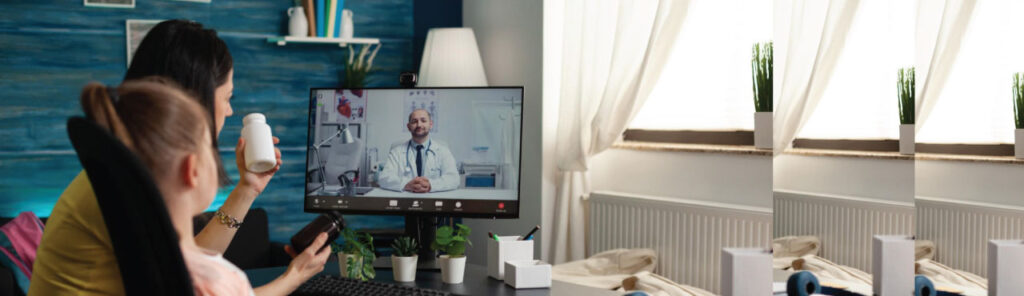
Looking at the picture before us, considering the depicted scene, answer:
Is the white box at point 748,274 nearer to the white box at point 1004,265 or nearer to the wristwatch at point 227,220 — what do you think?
the white box at point 1004,265

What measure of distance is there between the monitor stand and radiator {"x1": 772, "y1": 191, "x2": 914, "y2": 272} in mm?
1025

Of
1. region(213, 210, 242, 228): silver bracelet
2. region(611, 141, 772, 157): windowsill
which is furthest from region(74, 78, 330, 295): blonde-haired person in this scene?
region(611, 141, 772, 157): windowsill

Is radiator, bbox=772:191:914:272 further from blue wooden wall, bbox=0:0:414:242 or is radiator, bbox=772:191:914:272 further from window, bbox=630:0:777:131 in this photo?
blue wooden wall, bbox=0:0:414:242

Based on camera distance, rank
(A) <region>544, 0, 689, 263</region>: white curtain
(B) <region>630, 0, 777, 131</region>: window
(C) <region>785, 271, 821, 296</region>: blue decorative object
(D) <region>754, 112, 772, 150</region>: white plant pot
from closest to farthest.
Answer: (C) <region>785, 271, 821, 296</region>: blue decorative object
(D) <region>754, 112, 772, 150</region>: white plant pot
(B) <region>630, 0, 777, 131</region>: window
(A) <region>544, 0, 689, 263</region>: white curtain

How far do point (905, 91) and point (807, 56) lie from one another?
0.91ft

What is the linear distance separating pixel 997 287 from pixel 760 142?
3.11ft

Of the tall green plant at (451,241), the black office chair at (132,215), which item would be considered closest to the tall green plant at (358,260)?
the tall green plant at (451,241)

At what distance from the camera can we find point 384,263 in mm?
2545

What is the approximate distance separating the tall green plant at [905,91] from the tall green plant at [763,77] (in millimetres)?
558

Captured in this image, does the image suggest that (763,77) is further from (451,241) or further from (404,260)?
(404,260)

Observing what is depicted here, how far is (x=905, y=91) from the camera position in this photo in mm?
1932

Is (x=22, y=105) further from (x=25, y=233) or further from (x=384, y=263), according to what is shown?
(x=384, y=263)

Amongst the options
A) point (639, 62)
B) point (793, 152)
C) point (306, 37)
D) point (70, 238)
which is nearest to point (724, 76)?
point (639, 62)

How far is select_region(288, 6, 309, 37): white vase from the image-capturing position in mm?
4148
